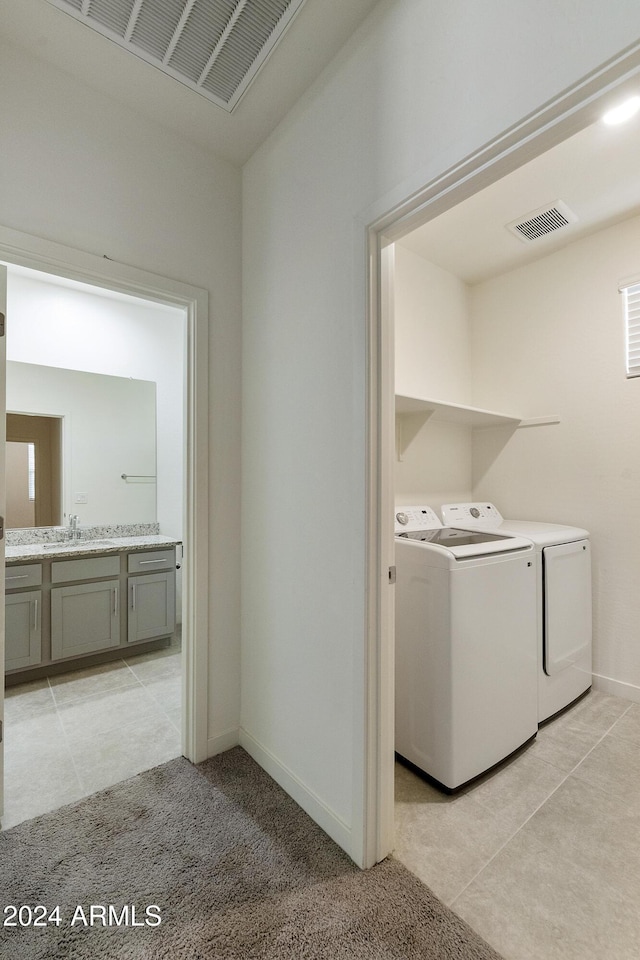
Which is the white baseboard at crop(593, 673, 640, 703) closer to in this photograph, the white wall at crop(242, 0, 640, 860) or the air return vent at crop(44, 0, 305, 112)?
the white wall at crop(242, 0, 640, 860)

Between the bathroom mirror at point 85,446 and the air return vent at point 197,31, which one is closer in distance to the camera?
the air return vent at point 197,31

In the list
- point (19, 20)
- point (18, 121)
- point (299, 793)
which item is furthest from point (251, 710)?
point (19, 20)

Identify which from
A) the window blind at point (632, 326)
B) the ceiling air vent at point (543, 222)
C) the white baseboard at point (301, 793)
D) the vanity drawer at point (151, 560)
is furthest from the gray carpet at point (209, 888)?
the ceiling air vent at point (543, 222)

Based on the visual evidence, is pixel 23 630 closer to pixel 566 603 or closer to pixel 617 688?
pixel 566 603

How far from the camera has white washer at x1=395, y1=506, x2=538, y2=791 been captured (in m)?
1.67

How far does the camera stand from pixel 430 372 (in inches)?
112

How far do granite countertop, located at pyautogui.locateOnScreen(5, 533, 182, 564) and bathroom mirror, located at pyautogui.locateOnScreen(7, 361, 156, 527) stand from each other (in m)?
0.16

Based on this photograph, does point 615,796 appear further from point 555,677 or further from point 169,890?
point 169,890

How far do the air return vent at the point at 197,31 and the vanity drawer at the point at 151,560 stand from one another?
2.71 m

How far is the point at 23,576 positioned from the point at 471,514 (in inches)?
112

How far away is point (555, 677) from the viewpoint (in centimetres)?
219

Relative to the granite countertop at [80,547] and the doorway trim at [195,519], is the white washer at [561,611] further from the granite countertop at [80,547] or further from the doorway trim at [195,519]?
the granite countertop at [80,547]

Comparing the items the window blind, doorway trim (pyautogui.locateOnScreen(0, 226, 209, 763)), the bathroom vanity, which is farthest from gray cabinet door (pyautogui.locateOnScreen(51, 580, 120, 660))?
the window blind

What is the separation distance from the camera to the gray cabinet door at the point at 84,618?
2.79 metres
